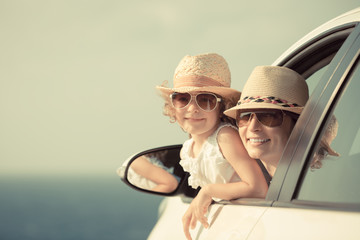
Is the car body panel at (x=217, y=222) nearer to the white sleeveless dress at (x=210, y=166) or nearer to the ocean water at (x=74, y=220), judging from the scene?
the white sleeveless dress at (x=210, y=166)

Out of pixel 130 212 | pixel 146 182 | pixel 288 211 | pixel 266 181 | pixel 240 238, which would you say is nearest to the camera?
pixel 288 211

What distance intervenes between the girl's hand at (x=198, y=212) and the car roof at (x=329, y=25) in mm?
931

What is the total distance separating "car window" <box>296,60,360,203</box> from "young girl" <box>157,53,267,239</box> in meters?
0.64

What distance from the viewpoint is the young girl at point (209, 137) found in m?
2.43

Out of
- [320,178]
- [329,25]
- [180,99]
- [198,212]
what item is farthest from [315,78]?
[320,178]

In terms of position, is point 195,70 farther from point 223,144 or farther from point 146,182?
point 146,182

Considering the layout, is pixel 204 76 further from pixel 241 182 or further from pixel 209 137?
pixel 241 182

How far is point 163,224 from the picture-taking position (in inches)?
119

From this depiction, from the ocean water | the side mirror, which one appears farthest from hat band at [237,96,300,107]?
the ocean water

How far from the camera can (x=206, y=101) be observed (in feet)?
9.35

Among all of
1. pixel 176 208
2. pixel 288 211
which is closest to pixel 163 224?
pixel 176 208

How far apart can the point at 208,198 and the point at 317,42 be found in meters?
0.93

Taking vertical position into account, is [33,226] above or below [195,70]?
below

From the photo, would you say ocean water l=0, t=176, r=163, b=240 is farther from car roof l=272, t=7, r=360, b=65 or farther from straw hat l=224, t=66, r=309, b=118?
straw hat l=224, t=66, r=309, b=118
